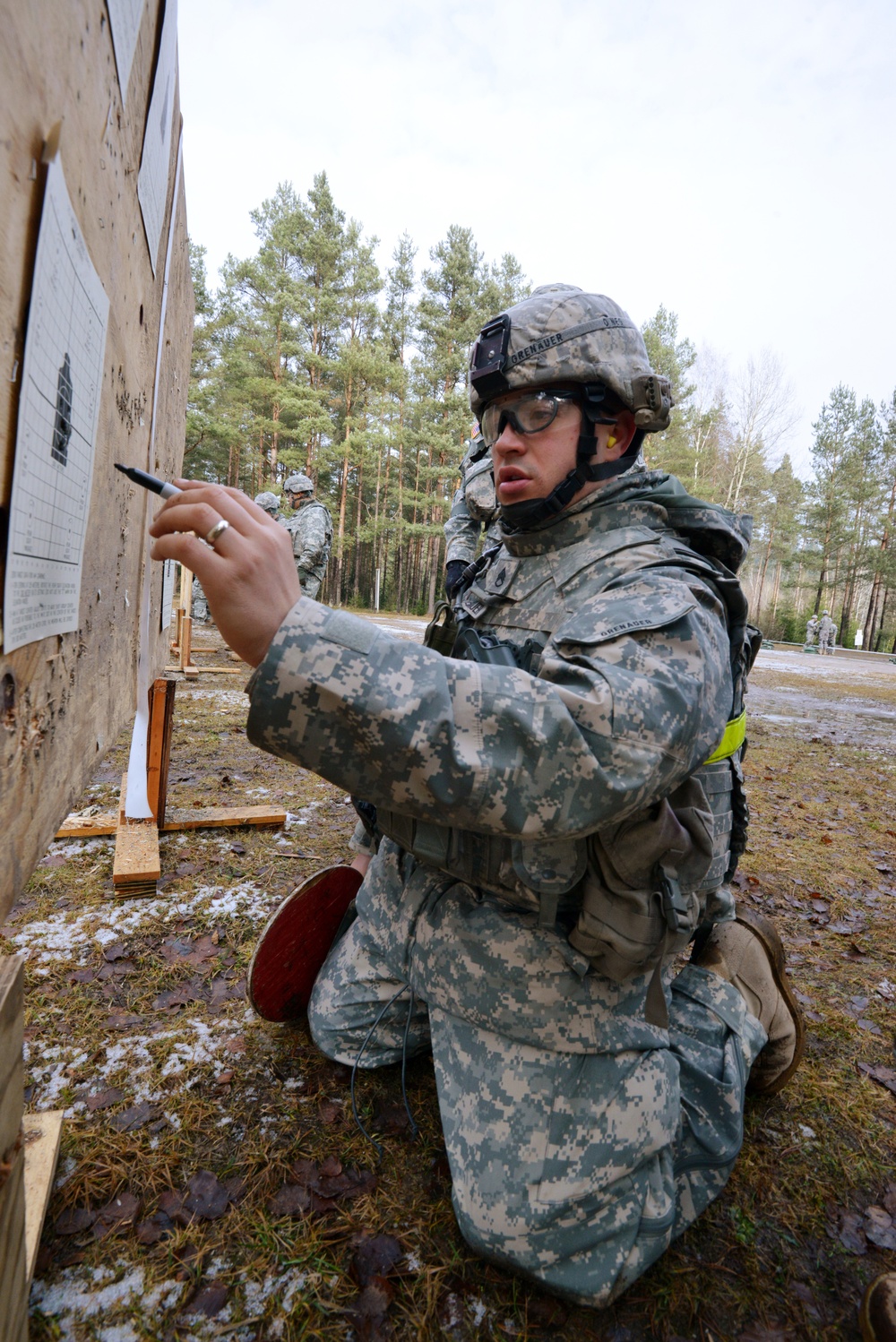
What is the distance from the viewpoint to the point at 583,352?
192 centimetres

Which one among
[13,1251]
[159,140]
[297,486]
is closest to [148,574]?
[159,140]

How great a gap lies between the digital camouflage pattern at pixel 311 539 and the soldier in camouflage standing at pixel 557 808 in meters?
7.52

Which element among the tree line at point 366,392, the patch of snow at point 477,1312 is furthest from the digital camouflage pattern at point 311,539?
the tree line at point 366,392

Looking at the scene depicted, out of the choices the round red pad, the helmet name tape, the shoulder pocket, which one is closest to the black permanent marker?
the shoulder pocket

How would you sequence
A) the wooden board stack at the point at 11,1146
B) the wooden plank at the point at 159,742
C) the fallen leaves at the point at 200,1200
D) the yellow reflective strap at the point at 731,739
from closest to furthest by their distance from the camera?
the wooden board stack at the point at 11,1146 < the fallen leaves at the point at 200,1200 < the yellow reflective strap at the point at 731,739 < the wooden plank at the point at 159,742

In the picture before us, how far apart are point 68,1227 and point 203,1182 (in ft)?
0.99

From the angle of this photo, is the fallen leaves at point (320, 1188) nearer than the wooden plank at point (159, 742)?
Yes

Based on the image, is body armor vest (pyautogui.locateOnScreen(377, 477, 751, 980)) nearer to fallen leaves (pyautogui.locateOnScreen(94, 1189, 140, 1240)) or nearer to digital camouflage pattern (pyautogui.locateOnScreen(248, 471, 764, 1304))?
digital camouflage pattern (pyautogui.locateOnScreen(248, 471, 764, 1304))

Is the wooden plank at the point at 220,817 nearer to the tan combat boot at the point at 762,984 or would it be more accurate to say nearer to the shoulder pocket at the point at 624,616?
the tan combat boot at the point at 762,984

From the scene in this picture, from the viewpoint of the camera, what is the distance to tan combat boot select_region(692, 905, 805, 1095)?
2211mm

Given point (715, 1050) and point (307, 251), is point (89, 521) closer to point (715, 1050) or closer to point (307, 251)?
point (715, 1050)

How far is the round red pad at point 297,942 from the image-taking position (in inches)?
87.8

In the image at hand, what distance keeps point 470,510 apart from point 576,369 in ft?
12.9

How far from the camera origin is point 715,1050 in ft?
6.59
